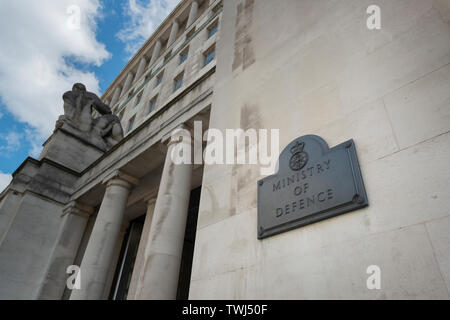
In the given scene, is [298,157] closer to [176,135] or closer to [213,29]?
[176,135]

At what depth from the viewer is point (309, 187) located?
15.4ft

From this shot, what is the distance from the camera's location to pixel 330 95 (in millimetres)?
5555

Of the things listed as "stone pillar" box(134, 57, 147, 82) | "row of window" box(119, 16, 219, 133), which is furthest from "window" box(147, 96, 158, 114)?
"stone pillar" box(134, 57, 147, 82)

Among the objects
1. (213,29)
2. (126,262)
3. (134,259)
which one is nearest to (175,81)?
(213,29)

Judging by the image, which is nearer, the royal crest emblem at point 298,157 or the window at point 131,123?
the royal crest emblem at point 298,157

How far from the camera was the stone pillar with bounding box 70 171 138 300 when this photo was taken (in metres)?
11.6

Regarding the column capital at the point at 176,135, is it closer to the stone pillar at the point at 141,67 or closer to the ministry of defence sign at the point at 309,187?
the ministry of defence sign at the point at 309,187

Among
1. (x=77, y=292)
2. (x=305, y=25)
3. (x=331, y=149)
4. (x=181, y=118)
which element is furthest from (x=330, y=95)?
(x=77, y=292)

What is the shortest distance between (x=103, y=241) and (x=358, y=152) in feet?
38.2

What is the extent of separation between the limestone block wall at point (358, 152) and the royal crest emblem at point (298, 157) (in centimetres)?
40

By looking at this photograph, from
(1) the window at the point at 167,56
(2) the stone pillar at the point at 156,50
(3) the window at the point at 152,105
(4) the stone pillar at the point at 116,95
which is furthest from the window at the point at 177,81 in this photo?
(4) the stone pillar at the point at 116,95

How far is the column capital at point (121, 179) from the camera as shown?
47.2 feet

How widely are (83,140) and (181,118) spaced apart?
13.4m
